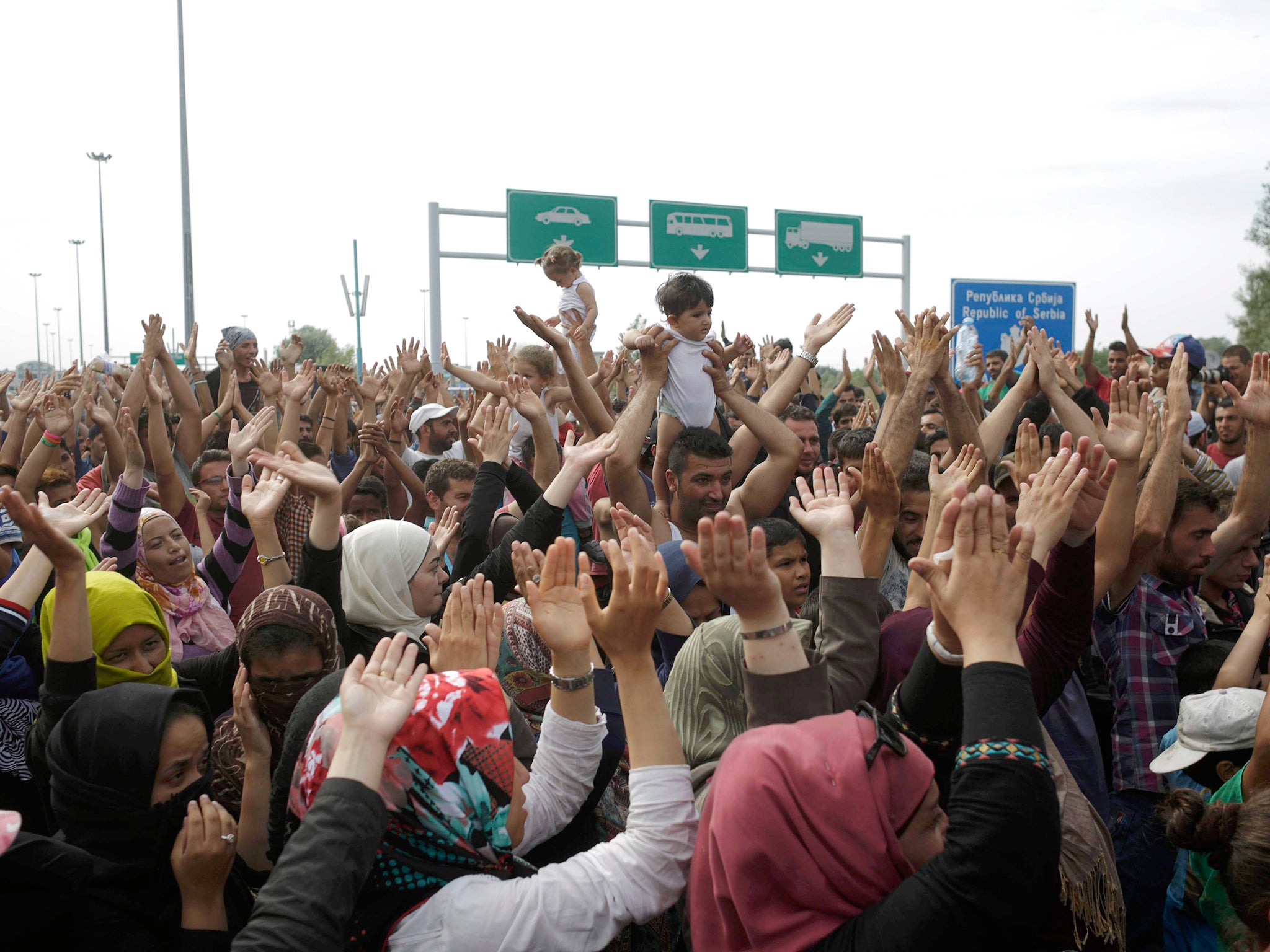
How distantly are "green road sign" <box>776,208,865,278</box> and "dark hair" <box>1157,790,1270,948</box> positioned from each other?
17.4 metres

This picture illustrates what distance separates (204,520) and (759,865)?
4795 mm

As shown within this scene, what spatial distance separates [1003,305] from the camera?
58.5ft

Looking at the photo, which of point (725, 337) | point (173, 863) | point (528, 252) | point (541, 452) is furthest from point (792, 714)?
point (528, 252)

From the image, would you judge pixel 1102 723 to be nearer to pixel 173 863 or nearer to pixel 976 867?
pixel 976 867

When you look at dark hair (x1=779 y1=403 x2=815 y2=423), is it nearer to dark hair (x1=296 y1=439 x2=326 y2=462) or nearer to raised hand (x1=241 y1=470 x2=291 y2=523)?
dark hair (x1=296 y1=439 x2=326 y2=462)

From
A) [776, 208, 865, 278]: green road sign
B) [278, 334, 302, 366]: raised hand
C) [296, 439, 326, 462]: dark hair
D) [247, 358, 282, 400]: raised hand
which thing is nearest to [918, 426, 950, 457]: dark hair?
[296, 439, 326, 462]: dark hair

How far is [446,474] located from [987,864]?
4.35 metres

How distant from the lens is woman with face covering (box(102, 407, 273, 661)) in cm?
424

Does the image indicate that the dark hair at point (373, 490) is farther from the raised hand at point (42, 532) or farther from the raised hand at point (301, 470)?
the raised hand at point (42, 532)

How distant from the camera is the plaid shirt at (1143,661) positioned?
3496 millimetres

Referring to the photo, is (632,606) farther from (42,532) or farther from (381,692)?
(42,532)

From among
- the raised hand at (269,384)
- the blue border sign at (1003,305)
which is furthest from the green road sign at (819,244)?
the raised hand at (269,384)

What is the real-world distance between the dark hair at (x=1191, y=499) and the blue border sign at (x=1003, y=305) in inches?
564

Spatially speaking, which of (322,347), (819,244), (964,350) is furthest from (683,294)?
(322,347)
